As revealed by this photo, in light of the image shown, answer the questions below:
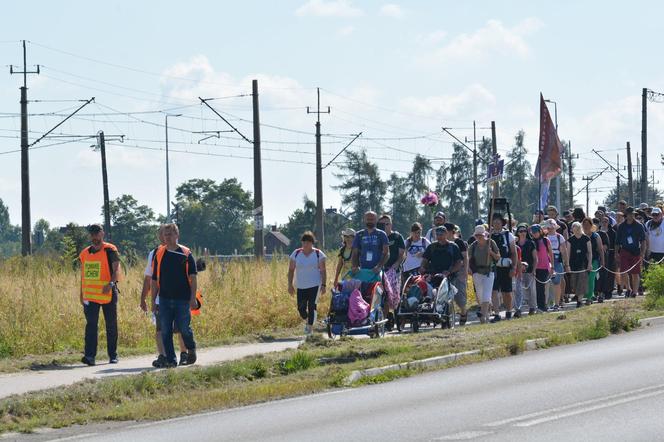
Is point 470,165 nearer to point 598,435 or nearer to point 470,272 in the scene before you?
point 470,272

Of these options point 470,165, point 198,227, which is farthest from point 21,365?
point 470,165

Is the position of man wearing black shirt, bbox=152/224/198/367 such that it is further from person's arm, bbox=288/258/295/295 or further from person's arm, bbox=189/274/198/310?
person's arm, bbox=288/258/295/295

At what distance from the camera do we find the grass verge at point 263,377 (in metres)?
13.5

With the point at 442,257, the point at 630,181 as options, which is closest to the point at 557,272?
the point at 442,257

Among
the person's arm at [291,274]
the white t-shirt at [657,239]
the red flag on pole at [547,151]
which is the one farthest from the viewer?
the red flag on pole at [547,151]

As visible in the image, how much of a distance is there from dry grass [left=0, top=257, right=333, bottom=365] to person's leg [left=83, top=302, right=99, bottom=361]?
1361 millimetres

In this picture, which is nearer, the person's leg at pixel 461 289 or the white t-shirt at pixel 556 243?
the person's leg at pixel 461 289

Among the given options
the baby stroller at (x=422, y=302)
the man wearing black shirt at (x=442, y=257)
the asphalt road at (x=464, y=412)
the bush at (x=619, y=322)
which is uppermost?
the man wearing black shirt at (x=442, y=257)

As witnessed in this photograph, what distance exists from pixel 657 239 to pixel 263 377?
46.1 feet

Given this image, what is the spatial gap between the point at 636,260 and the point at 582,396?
1499 centimetres

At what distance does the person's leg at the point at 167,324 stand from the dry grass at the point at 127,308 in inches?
97.4

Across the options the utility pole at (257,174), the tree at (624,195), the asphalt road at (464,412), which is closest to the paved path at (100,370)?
the asphalt road at (464,412)

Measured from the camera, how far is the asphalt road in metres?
11.2

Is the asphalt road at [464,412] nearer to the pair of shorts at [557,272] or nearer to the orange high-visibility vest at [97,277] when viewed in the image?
the orange high-visibility vest at [97,277]
